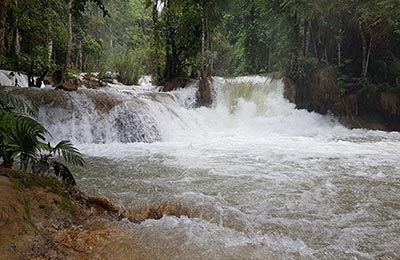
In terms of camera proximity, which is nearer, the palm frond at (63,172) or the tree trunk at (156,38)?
the palm frond at (63,172)

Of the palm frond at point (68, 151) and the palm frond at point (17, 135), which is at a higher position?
the palm frond at point (17, 135)

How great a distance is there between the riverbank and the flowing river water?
194 millimetres

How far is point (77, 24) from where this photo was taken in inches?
765

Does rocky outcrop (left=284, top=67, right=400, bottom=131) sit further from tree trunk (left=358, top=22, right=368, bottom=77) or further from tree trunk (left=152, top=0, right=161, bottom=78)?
tree trunk (left=152, top=0, right=161, bottom=78)

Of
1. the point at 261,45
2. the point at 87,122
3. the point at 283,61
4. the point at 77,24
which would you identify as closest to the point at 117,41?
the point at 77,24

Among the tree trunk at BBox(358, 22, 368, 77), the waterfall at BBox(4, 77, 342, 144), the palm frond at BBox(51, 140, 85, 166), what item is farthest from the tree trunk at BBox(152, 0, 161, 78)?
the palm frond at BBox(51, 140, 85, 166)

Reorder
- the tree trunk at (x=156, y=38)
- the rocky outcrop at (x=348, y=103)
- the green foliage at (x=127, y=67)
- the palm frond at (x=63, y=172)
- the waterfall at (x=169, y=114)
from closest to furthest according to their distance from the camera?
the palm frond at (x=63, y=172), the waterfall at (x=169, y=114), the rocky outcrop at (x=348, y=103), the tree trunk at (x=156, y=38), the green foliage at (x=127, y=67)

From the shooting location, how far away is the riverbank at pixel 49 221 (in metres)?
2.01

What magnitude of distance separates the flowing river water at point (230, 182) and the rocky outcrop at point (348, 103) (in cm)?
100

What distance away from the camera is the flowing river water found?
8.38 feet

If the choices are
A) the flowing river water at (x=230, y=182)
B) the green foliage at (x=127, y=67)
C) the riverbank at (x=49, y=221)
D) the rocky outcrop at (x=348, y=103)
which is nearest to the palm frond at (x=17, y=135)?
the riverbank at (x=49, y=221)

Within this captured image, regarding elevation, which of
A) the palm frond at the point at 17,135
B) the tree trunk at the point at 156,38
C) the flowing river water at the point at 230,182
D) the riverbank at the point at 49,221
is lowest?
the flowing river water at the point at 230,182

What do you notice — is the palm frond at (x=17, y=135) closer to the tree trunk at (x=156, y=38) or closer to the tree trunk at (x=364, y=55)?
the tree trunk at (x=364, y=55)

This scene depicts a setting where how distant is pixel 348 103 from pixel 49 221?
11.6 m
